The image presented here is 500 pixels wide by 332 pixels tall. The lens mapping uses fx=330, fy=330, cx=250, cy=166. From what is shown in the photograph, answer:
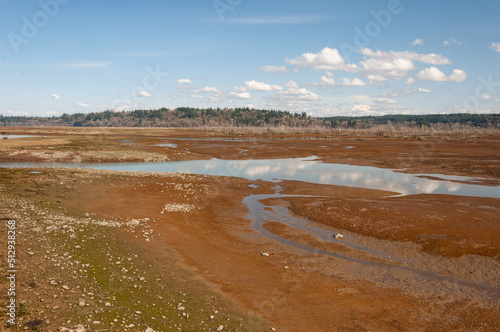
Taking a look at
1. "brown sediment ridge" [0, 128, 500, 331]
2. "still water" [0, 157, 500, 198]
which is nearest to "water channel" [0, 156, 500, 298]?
"still water" [0, 157, 500, 198]

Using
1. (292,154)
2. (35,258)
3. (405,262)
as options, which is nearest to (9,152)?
(292,154)

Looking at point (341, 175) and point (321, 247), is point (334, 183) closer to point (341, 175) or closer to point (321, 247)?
point (341, 175)

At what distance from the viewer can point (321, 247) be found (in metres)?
16.8

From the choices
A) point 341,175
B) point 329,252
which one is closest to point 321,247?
point 329,252

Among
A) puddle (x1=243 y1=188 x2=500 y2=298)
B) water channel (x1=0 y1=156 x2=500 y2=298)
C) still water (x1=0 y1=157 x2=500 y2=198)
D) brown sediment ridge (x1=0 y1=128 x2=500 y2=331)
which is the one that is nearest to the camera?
brown sediment ridge (x1=0 y1=128 x2=500 y2=331)

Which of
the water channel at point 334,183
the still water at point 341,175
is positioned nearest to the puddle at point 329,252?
the water channel at point 334,183

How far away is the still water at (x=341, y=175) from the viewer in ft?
107

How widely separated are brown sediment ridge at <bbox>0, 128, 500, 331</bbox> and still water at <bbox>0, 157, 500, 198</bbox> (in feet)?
14.3

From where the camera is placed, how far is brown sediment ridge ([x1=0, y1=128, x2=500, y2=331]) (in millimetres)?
10766

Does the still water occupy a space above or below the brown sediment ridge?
above

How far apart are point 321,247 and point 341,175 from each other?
26.2 meters

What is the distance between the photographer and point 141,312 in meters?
9.57

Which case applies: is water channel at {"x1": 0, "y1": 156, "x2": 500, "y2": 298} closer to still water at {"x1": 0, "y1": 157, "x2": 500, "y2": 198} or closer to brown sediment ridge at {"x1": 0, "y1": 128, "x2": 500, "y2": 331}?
still water at {"x1": 0, "y1": 157, "x2": 500, "y2": 198}

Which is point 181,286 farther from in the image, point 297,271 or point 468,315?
point 468,315
